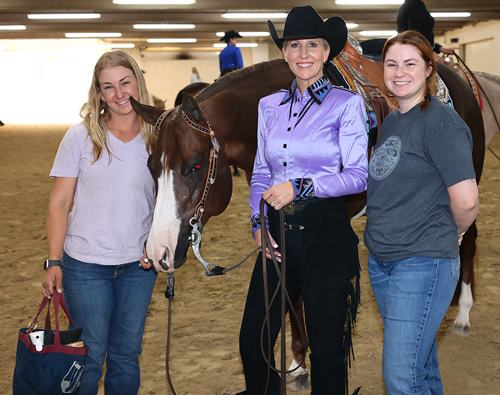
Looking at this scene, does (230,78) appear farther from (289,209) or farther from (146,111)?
(289,209)

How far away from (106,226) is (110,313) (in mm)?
371

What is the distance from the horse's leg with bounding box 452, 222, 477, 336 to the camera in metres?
3.26

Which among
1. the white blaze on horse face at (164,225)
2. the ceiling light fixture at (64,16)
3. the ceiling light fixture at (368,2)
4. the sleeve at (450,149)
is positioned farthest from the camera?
the ceiling light fixture at (64,16)

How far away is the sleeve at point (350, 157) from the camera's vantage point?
1696mm

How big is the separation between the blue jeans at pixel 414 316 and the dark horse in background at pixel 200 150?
2.89 feet

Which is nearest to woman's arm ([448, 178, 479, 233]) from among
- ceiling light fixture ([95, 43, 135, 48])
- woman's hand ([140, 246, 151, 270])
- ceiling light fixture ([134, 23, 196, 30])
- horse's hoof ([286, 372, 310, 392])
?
woman's hand ([140, 246, 151, 270])

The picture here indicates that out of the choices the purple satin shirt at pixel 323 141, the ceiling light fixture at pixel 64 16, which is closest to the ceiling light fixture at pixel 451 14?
the ceiling light fixture at pixel 64 16

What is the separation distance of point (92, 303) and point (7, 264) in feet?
10.8

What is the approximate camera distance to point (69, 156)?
194 centimetres

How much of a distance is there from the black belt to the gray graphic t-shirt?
24 cm

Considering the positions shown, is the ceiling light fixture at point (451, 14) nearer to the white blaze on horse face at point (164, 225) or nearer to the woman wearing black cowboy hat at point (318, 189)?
the woman wearing black cowboy hat at point (318, 189)

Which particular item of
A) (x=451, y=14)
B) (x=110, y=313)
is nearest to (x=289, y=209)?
(x=110, y=313)

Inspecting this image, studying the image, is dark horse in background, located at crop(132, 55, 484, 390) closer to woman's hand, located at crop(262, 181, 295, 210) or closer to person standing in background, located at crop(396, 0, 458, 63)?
woman's hand, located at crop(262, 181, 295, 210)

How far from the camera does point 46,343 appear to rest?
→ 174 cm
